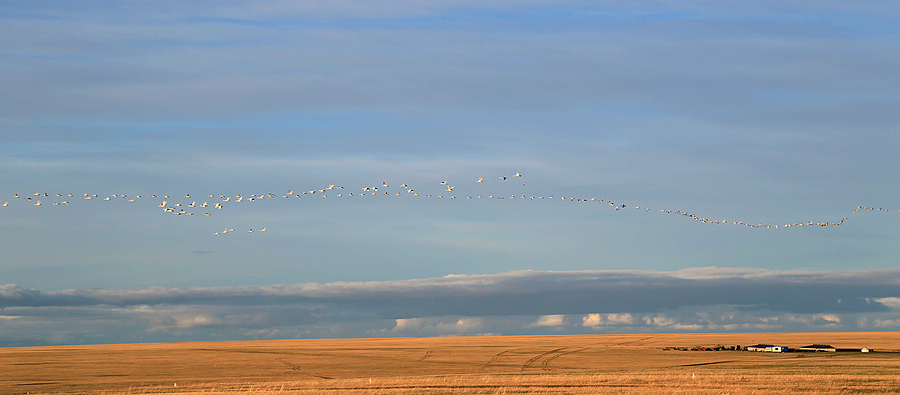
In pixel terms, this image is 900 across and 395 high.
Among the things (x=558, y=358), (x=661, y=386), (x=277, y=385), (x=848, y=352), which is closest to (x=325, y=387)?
(x=277, y=385)

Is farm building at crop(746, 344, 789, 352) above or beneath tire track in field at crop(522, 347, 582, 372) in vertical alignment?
beneath

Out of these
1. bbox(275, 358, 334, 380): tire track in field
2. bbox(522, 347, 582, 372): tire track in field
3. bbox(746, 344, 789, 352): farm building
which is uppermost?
bbox(275, 358, 334, 380): tire track in field

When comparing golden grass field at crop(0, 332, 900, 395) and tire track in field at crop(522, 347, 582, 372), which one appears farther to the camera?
tire track in field at crop(522, 347, 582, 372)

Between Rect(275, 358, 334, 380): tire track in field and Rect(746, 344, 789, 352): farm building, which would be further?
Rect(746, 344, 789, 352): farm building

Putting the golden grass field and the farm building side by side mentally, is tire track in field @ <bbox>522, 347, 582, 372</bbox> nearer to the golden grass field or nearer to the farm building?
the golden grass field

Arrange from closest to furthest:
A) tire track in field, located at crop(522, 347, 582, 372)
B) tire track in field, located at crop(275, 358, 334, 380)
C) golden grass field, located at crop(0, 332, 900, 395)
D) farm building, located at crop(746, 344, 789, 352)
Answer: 1. golden grass field, located at crop(0, 332, 900, 395)
2. tire track in field, located at crop(275, 358, 334, 380)
3. tire track in field, located at crop(522, 347, 582, 372)
4. farm building, located at crop(746, 344, 789, 352)

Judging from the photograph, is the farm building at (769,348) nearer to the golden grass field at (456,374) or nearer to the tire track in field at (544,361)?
the golden grass field at (456,374)

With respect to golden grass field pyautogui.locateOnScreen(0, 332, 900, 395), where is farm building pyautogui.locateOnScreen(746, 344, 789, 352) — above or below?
below

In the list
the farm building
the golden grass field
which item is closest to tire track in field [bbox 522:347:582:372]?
the golden grass field

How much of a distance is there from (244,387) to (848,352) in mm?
86772

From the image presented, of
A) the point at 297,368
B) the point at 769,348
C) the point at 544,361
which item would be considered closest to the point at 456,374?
the point at 544,361

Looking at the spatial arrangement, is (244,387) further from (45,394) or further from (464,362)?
(464,362)

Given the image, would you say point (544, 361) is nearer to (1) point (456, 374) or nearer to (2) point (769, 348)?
(1) point (456, 374)

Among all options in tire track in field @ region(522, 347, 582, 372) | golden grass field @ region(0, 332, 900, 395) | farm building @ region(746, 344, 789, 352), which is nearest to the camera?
golden grass field @ region(0, 332, 900, 395)
